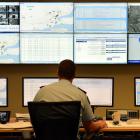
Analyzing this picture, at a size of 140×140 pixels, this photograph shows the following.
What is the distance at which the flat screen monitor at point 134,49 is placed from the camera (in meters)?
4.50

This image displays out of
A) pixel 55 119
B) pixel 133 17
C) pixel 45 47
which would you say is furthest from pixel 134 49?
pixel 55 119

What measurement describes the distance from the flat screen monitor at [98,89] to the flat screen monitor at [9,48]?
0.77 meters

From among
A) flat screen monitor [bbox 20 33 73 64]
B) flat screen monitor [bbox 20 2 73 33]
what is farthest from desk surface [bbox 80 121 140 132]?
flat screen monitor [bbox 20 2 73 33]

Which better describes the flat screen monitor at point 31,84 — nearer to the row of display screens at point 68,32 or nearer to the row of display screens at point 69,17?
the row of display screens at point 68,32

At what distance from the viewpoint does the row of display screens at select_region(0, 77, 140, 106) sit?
168 inches

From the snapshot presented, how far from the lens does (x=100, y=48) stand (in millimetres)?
4488

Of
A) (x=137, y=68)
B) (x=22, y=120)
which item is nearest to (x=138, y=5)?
(x=137, y=68)

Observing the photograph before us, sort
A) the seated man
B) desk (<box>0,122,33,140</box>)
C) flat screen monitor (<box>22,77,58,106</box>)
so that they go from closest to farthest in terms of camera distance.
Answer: the seated man < desk (<box>0,122,33,140</box>) < flat screen monitor (<box>22,77,58,106</box>)

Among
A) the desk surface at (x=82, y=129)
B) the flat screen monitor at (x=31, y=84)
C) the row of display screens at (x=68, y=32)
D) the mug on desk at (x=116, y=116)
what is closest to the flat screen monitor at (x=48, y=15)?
the row of display screens at (x=68, y=32)

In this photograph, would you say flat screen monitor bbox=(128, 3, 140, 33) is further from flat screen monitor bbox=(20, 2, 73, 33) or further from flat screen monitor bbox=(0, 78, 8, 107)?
flat screen monitor bbox=(0, 78, 8, 107)

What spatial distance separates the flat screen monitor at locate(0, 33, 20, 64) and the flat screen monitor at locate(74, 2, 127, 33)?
2.33 feet

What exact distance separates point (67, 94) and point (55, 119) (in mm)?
264

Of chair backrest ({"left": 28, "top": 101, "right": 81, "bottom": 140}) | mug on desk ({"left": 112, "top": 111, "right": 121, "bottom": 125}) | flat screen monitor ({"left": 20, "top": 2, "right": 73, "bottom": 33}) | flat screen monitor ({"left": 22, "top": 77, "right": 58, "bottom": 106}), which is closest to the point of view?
chair backrest ({"left": 28, "top": 101, "right": 81, "bottom": 140})

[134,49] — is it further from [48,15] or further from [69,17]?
[48,15]
